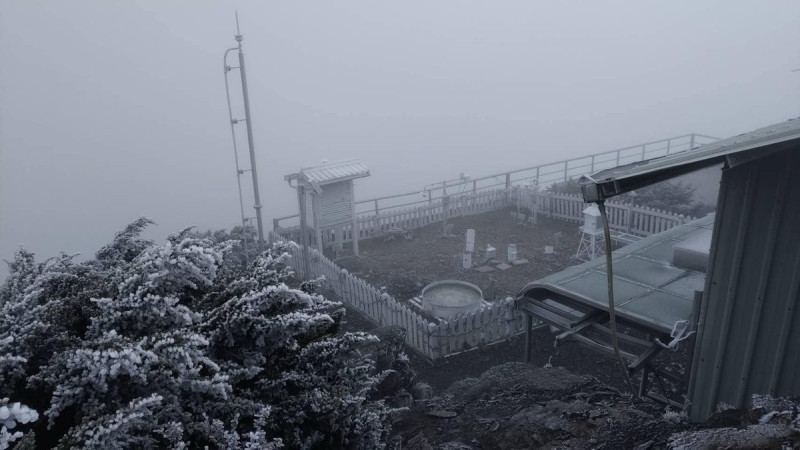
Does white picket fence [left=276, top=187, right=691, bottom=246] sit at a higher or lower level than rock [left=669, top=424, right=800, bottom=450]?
lower

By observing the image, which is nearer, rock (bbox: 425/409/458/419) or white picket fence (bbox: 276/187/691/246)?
rock (bbox: 425/409/458/419)

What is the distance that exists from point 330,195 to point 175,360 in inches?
423

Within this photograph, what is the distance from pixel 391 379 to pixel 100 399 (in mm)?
4456

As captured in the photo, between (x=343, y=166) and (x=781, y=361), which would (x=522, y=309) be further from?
(x=343, y=166)

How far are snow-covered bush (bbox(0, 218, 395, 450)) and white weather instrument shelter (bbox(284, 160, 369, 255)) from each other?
8.03 meters

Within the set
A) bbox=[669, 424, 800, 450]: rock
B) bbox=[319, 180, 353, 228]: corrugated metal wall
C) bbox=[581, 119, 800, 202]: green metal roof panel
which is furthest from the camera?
bbox=[319, 180, 353, 228]: corrugated metal wall

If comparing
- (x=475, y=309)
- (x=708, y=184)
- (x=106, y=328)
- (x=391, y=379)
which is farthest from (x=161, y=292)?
(x=708, y=184)

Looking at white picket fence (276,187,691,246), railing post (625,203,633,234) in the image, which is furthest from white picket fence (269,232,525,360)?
railing post (625,203,633,234)

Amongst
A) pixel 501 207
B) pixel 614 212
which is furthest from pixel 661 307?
pixel 501 207

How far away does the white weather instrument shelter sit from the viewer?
1333cm

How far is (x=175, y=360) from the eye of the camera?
11.4 ft

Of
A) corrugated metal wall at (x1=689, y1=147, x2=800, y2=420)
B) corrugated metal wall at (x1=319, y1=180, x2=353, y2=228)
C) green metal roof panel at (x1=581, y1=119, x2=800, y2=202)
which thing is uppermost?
green metal roof panel at (x1=581, y1=119, x2=800, y2=202)

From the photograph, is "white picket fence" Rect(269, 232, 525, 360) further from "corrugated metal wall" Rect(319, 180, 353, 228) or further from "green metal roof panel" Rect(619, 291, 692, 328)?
"corrugated metal wall" Rect(319, 180, 353, 228)

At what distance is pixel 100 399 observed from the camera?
343 centimetres
